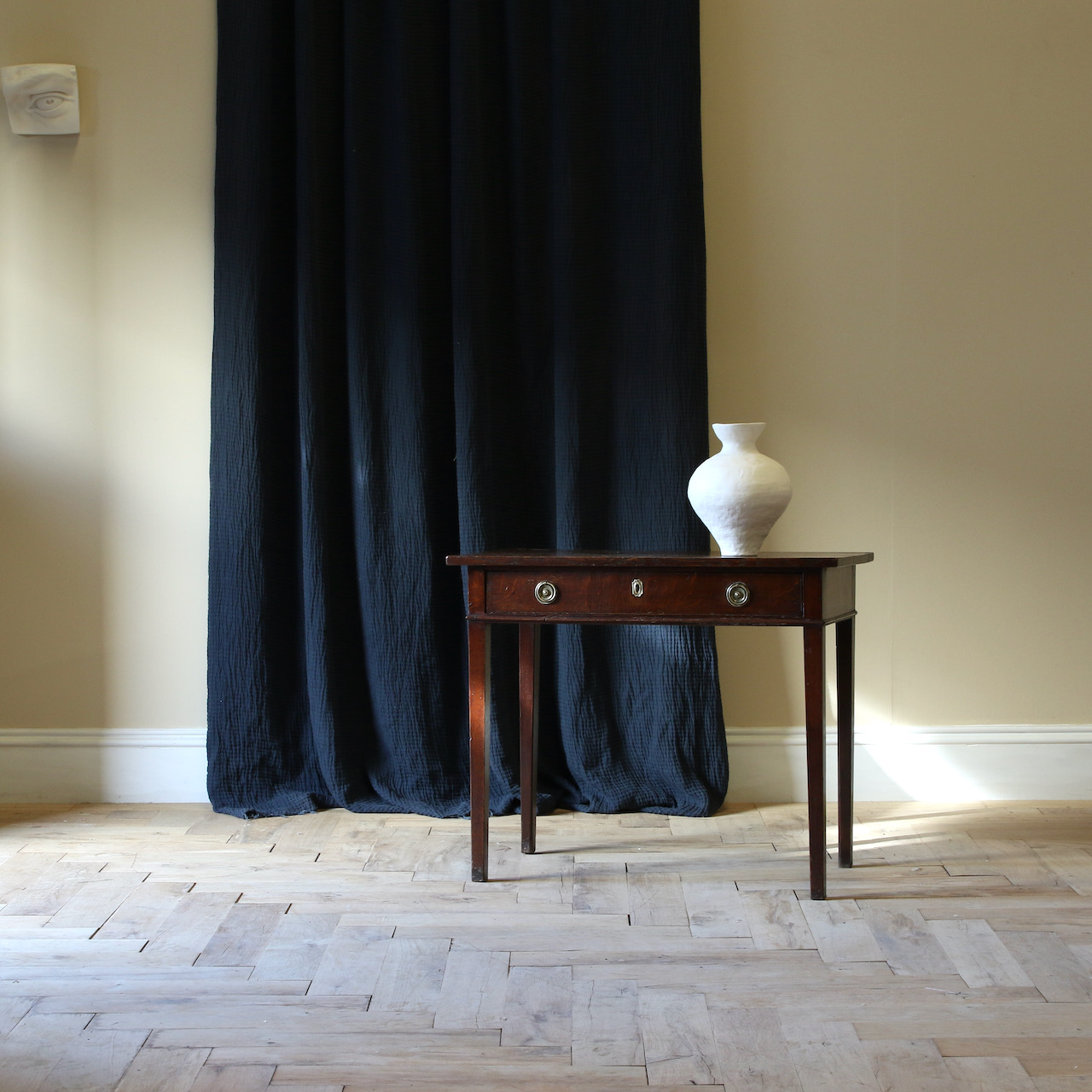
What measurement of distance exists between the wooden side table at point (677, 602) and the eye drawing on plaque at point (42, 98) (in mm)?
1558

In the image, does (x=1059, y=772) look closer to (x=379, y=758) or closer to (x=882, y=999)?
(x=882, y=999)

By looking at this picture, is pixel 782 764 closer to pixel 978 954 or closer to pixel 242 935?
pixel 978 954

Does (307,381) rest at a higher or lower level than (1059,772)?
higher

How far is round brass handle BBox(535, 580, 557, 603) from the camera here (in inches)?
78.2

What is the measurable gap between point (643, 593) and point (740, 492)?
0.83 feet

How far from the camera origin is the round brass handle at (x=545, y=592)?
1.99 metres

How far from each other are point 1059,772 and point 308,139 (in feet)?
7.58

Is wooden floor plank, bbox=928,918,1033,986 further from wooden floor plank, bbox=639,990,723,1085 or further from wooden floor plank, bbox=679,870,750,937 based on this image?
wooden floor plank, bbox=639,990,723,1085

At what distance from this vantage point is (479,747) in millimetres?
2059

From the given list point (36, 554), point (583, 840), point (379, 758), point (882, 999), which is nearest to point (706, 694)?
point (583, 840)

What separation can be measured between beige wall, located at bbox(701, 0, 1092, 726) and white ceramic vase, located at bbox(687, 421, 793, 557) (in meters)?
0.62

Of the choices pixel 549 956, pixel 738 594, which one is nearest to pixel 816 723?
pixel 738 594

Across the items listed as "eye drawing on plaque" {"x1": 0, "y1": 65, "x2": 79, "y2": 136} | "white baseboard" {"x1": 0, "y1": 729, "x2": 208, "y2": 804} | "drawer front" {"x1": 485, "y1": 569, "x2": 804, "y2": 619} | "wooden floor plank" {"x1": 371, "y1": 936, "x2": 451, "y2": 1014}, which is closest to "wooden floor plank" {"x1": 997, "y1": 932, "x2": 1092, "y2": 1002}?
"drawer front" {"x1": 485, "y1": 569, "x2": 804, "y2": 619}

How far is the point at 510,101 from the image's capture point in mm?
2508
